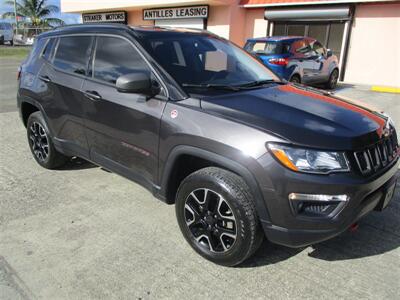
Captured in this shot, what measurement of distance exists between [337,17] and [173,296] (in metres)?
14.9

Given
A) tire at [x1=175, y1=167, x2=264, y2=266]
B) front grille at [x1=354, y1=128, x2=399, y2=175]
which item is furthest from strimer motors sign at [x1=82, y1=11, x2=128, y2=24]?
front grille at [x1=354, y1=128, x2=399, y2=175]

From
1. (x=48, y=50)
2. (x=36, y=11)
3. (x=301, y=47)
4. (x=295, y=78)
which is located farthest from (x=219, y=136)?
(x=36, y=11)

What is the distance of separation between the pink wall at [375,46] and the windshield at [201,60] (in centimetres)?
1234

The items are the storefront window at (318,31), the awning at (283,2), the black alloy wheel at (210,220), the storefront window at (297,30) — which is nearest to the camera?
the black alloy wheel at (210,220)

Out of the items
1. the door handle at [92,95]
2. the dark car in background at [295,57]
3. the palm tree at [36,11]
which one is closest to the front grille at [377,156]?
the door handle at [92,95]

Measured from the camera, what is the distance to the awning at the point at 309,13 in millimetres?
14732

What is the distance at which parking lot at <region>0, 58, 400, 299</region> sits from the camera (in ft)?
8.70

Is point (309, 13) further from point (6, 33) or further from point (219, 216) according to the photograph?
point (6, 33)

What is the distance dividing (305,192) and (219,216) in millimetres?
710

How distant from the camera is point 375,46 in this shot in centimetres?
1460

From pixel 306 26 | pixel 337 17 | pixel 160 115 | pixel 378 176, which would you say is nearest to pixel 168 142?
pixel 160 115

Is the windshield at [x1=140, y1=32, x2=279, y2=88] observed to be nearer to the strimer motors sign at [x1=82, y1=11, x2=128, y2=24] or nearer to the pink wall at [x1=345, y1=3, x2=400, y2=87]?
the pink wall at [x1=345, y1=3, x2=400, y2=87]

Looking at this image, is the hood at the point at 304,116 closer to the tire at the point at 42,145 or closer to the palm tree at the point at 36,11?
the tire at the point at 42,145

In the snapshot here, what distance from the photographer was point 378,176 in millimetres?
Result: 2631
